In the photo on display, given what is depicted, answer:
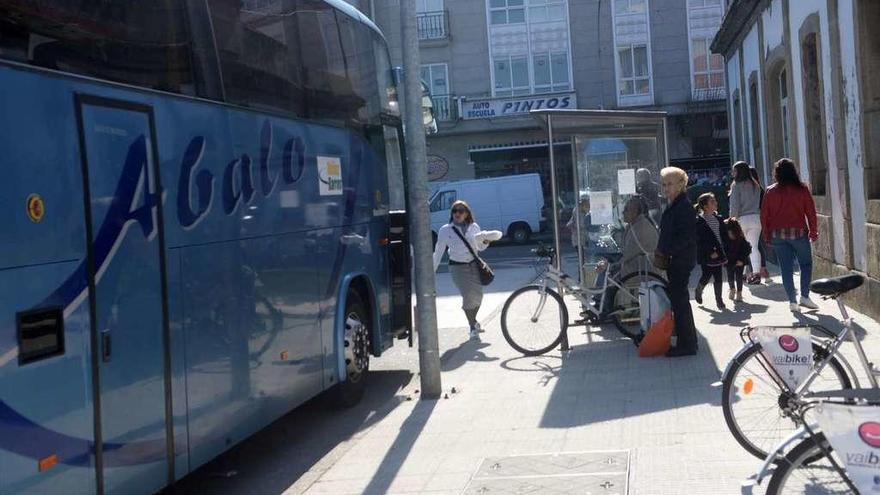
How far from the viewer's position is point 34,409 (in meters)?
4.71

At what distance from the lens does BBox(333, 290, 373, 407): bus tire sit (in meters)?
9.34

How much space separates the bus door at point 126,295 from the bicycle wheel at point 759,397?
10.8ft

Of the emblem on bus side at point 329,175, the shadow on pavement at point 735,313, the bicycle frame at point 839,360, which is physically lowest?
the shadow on pavement at point 735,313

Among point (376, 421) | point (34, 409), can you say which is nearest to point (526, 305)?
point (376, 421)

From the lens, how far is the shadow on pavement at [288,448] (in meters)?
7.50

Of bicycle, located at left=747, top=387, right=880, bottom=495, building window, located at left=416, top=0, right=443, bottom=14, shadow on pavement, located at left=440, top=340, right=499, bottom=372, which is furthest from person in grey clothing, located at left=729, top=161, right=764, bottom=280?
building window, located at left=416, top=0, right=443, bottom=14

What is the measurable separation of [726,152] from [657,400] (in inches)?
1347

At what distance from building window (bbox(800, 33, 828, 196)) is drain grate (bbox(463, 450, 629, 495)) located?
9.42 m

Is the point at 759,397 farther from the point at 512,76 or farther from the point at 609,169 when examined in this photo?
the point at 512,76

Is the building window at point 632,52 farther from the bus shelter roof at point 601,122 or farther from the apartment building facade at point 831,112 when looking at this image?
the bus shelter roof at point 601,122

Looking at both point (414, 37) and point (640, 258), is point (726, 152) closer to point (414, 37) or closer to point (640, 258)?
point (640, 258)

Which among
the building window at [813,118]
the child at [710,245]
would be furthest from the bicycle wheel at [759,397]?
the building window at [813,118]

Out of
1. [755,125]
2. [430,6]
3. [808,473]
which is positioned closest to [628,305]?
[808,473]

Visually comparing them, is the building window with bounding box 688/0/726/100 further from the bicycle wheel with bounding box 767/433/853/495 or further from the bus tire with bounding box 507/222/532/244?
the bicycle wheel with bounding box 767/433/853/495
